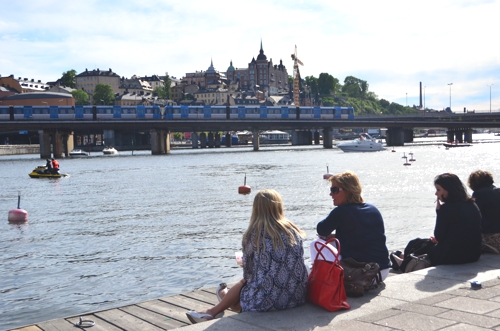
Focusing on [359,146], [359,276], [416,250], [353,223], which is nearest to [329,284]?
[359,276]

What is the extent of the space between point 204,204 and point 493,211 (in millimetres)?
22436

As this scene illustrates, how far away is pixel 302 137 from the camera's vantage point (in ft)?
567

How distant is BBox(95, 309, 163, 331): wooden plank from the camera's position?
27.9ft

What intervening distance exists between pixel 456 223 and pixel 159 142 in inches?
4123

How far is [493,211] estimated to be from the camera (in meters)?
10.2

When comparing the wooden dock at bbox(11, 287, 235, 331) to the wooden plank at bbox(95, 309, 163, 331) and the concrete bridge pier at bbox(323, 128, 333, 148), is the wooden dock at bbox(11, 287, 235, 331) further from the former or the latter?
the concrete bridge pier at bbox(323, 128, 333, 148)

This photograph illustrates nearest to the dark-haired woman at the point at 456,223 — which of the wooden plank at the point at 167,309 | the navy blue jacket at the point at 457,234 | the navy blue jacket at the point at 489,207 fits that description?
the navy blue jacket at the point at 457,234

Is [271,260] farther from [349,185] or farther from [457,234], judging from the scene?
[457,234]

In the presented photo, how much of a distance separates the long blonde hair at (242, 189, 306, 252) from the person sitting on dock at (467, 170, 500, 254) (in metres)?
4.63

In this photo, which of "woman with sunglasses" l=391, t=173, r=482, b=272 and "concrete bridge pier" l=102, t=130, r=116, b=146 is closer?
"woman with sunglasses" l=391, t=173, r=482, b=272

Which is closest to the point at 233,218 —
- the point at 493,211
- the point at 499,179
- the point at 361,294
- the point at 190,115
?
the point at 493,211

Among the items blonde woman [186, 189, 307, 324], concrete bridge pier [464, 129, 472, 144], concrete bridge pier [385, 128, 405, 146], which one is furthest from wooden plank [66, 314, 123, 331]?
concrete bridge pier [464, 129, 472, 144]

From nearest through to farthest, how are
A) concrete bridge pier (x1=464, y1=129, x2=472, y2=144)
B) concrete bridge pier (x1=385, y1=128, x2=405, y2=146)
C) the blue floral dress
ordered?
the blue floral dress
concrete bridge pier (x1=385, y1=128, x2=405, y2=146)
concrete bridge pier (x1=464, y1=129, x2=472, y2=144)

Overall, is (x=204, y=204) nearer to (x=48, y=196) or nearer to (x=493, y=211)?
(x=48, y=196)
